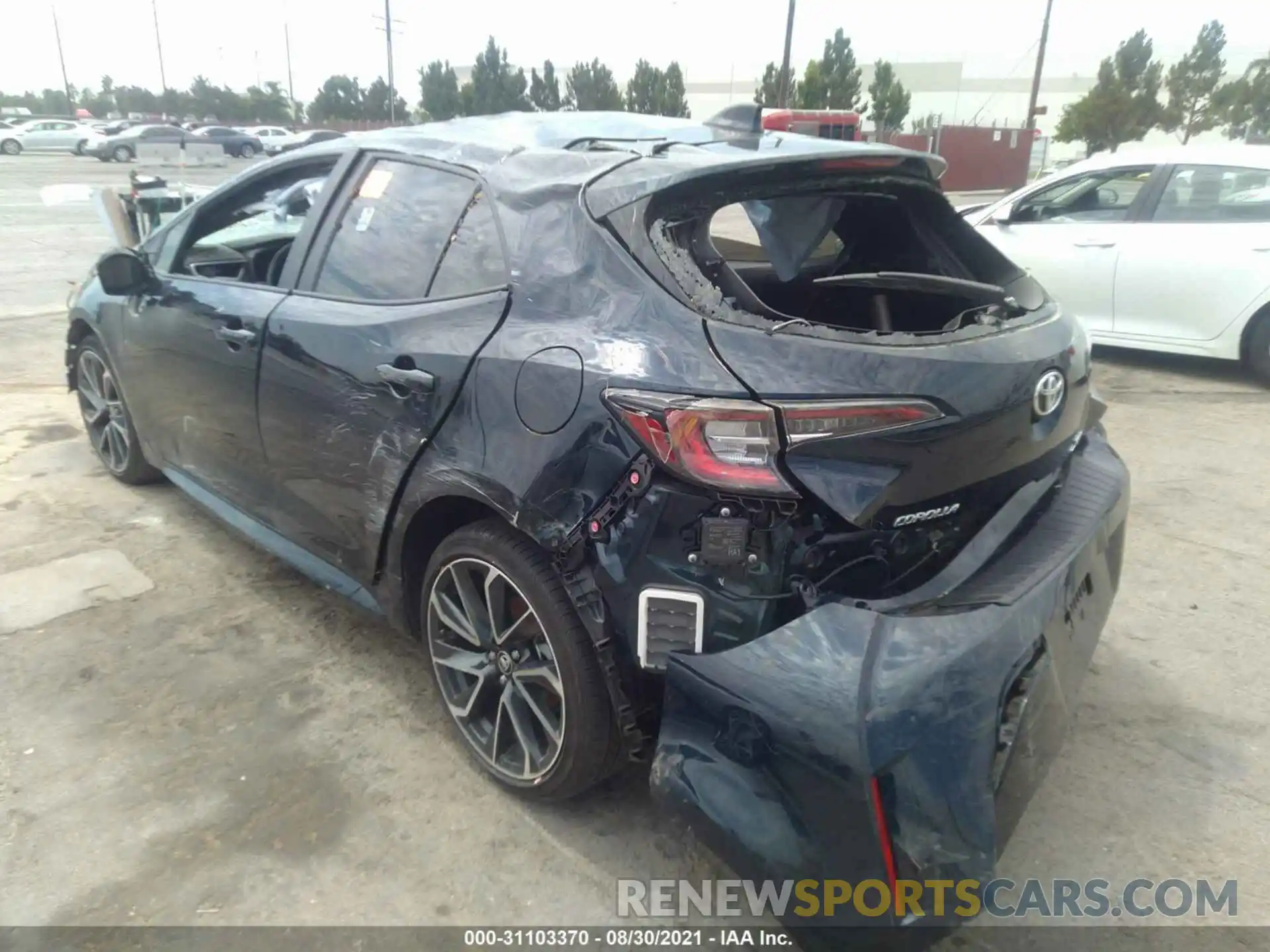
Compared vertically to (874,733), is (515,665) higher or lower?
lower

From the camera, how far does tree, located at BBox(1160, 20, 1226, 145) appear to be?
37.0 meters

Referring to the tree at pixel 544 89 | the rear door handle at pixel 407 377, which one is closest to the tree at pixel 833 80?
the tree at pixel 544 89

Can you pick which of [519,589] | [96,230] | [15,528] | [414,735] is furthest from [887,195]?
[96,230]

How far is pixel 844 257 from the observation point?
9.72 feet

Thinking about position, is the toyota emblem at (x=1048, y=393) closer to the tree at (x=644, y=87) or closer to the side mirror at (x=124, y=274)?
the side mirror at (x=124, y=274)

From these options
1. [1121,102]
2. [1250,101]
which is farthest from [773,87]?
[1250,101]

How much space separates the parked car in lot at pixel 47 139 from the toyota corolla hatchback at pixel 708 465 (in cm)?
4448

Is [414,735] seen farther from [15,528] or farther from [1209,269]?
[1209,269]

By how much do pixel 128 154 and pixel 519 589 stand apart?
41.9 m

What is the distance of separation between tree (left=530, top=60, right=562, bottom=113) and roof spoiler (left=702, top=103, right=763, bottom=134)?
52.1m

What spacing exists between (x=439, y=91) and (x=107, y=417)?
54849mm

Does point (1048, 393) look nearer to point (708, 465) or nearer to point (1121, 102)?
point (708, 465)

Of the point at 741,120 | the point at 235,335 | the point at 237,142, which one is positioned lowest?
the point at 237,142

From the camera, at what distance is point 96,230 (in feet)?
48.2
